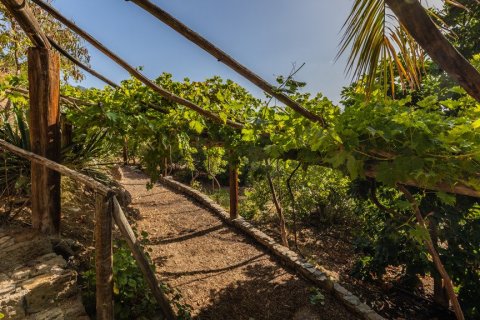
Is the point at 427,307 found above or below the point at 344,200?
below

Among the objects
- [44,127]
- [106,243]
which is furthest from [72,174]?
[44,127]

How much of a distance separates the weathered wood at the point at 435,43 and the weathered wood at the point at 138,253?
7.82ft

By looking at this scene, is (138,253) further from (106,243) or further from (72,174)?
(72,174)

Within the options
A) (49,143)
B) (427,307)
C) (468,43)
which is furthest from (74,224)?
(468,43)

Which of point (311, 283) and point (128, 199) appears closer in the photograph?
point (311, 283)

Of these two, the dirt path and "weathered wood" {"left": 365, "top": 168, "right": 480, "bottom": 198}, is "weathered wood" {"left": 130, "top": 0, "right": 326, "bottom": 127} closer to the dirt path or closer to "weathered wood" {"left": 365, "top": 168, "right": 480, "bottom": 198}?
"weathered wood" {"left": 365, "top": 168, "right": 480, "bottom": 198}

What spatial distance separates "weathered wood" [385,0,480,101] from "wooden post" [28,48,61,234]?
13.8ft

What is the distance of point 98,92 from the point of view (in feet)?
15.2

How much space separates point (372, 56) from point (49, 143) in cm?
401

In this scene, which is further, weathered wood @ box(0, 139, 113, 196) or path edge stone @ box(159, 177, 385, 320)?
path edge stone @ box(159, 177, 385, 320)

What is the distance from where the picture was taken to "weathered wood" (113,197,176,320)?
2.56m

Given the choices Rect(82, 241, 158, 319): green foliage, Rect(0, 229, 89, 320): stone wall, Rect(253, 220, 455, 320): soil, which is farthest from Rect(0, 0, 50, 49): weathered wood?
Rect(253, 220, 455, 320): soil

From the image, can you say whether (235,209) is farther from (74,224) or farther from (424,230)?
(424,230)

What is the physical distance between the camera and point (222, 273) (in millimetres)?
5371
